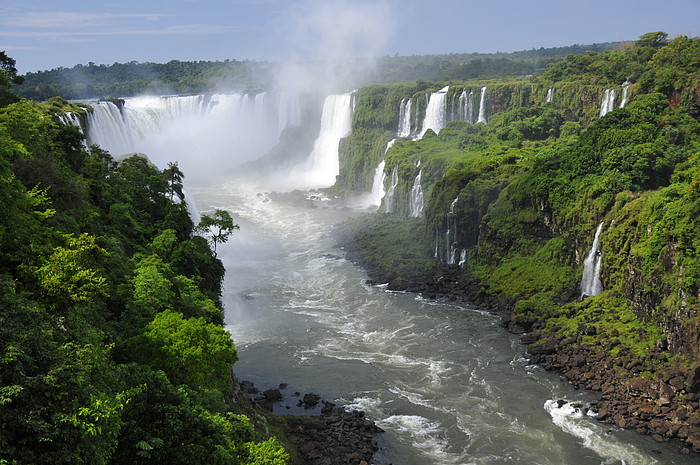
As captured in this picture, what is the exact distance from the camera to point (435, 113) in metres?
77.4

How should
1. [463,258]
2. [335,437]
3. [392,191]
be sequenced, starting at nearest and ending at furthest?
[335,437] < [463,258] < [392,191]

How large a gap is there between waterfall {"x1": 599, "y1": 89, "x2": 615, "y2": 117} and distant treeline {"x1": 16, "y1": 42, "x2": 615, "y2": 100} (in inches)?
1980

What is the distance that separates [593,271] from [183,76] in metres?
124

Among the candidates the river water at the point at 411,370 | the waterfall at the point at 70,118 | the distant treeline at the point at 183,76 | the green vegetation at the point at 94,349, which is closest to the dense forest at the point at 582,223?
the river water at the point at 411,370

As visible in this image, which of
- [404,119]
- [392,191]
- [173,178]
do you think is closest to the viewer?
[173,178]

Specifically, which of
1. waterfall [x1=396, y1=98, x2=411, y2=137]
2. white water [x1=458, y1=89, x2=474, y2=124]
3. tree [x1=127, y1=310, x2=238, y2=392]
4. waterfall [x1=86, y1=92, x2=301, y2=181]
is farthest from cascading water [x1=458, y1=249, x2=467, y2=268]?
waterfall [x1=86, y1=92, x2=301, y2=181]

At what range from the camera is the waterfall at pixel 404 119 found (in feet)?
265

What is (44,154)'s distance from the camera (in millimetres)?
27422

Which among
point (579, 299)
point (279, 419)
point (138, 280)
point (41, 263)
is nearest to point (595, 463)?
point (279, 419)

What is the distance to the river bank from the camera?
2616 cm

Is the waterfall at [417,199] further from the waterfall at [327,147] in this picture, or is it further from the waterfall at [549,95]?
the waterfall at [327,147]

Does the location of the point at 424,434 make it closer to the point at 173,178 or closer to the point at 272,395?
the point at 272,395

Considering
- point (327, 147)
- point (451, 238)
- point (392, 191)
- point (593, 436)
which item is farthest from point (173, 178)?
point (327, 147)

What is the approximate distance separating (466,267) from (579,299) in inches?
436
